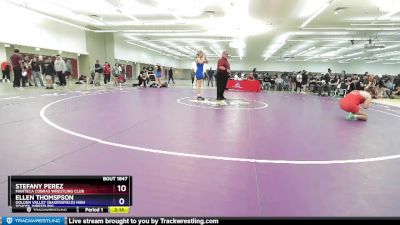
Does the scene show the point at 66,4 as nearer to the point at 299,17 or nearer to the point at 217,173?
the point at 299,17

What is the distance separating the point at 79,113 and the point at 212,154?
3946 millimetres

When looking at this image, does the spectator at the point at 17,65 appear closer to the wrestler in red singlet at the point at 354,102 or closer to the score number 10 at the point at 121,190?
the wrestler in red singlet at the point at 354,102

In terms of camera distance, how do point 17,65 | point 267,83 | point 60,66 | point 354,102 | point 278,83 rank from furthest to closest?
1. point 278,83
2. point 267,83
3. point 60,66
4. point 17,65
5. point 354,102

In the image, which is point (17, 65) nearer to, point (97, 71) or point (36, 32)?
point (97, 71)

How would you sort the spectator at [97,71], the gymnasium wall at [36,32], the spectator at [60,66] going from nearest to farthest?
1. the spectator at [60,66]
2. the gymnasium wall at [36,32]
3. the spectator at [97,71]

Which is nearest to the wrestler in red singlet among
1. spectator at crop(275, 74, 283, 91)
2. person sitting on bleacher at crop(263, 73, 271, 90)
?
person sitting on bleacher at crop(263, 73, 271, 90)

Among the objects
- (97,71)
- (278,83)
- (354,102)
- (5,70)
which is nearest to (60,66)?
(97,71)

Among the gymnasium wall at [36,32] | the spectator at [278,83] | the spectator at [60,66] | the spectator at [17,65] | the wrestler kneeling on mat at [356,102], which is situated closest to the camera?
the wrestler kneeling on mat at [356,102]

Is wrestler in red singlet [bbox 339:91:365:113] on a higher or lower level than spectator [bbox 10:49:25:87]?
lower

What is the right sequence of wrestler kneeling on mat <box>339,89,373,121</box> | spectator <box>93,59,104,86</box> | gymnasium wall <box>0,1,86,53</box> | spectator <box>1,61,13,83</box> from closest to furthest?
1. wrestler kneeling on mat <box>339,89,373,121</box>
2. spectator <box>1,61,13,83</box>
3. gymnasium wall <box>0,1,86,53</box>
4. spectator <box>93,59,104,86</box>

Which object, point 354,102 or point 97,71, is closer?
point 354,102
